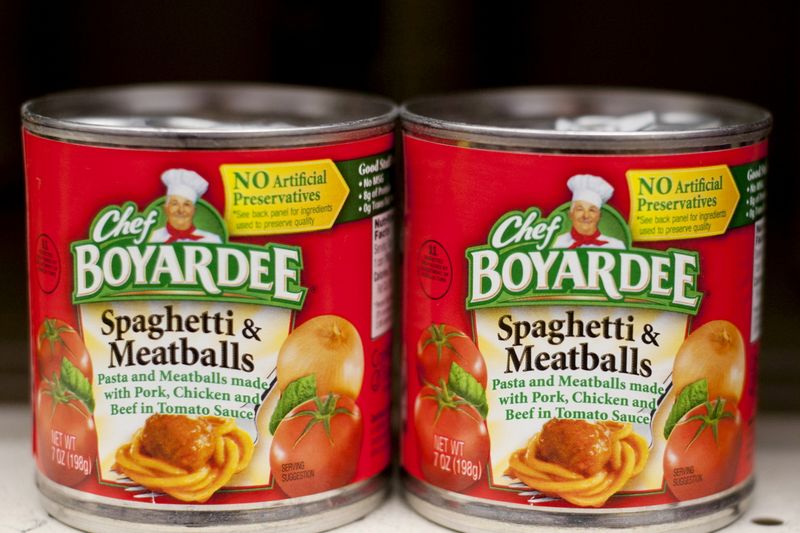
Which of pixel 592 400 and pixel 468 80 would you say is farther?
pixel 468 80

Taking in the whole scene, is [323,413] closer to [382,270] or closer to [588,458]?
[382,270]

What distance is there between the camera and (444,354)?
3.98 feet

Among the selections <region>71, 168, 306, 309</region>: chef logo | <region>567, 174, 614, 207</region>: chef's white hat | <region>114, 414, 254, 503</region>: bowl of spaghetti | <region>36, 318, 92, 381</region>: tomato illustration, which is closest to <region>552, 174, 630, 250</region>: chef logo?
<region>567, 174, 614, 207</region>: chef's white hat

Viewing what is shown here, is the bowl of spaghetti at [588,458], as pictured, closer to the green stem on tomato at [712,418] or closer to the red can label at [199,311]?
the green stem on tomato at [712,418]

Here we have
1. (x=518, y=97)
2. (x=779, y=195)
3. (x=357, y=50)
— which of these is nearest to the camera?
(x=518, y=97)

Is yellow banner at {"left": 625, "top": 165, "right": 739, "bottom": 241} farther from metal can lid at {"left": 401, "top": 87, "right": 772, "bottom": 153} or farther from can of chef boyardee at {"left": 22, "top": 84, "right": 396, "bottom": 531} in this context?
can of chef boyardee at {"left": 22, "top": 84, "right": 396, "bottom": 531}

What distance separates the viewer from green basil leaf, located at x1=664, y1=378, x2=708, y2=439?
1.17m

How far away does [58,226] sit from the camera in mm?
1171

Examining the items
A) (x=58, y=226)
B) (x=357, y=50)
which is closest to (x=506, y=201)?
(x=58, y=226)

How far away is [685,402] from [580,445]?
11 cm

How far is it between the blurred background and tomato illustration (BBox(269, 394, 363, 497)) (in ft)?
1.80

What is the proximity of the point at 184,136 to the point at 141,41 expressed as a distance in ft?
3.30

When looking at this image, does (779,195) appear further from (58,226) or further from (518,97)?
(58,226)

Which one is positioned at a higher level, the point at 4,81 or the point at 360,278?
the point at 4,81
